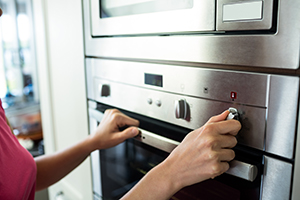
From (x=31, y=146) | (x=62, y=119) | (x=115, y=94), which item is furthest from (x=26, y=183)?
(x=31, y=146)

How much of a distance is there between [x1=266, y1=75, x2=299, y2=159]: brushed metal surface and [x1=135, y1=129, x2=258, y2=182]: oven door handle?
0.05 m

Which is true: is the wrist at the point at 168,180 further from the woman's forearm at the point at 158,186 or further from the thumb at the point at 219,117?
the thumb at the point at 219,117

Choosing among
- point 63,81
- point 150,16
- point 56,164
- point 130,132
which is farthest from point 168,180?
point 63,81

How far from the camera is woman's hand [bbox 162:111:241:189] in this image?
0.50 meters

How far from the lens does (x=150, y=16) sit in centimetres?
68

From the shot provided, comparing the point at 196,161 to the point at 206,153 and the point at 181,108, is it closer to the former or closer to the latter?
the point at 206,153

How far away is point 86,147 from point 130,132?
18cm

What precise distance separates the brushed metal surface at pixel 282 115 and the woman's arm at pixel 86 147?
35cm

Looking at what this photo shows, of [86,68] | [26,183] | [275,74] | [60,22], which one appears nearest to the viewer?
[275,74]

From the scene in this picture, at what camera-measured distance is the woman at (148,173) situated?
51cm

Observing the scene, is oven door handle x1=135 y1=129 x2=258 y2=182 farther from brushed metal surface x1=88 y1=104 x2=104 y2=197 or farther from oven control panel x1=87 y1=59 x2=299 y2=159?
brushed metal surface x1=88 y1=104 x2=104 y2=197

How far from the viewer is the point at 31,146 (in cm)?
232

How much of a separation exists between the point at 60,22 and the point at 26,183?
0.61 m

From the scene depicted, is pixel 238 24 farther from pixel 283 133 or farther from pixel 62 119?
pixel 62 119
